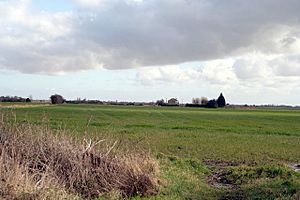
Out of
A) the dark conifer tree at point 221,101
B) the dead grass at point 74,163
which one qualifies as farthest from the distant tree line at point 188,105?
the dead grass at point 74,163

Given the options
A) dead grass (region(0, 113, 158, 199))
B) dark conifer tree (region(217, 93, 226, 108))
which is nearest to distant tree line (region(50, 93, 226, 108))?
dark conifer tree (region(217, 93, 226, 108))

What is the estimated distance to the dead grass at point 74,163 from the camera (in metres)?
10.4

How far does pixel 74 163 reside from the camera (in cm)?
1086

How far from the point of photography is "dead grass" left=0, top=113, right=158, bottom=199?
409 inches

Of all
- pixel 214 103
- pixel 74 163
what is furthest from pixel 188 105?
pixel 74 163

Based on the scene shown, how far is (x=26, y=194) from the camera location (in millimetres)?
8656

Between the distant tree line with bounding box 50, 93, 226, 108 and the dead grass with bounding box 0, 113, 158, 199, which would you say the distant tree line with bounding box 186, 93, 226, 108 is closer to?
the distant tree line with bounding box 50, 93, 226, 108

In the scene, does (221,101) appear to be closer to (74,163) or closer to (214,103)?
(214,103)

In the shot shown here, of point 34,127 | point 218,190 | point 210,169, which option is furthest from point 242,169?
point 34,127

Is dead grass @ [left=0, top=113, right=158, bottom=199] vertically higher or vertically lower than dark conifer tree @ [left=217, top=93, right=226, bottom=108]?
lower

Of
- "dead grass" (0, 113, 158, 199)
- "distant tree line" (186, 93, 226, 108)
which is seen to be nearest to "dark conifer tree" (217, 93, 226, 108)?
"distant tree line" (186, 93, 226, 108)

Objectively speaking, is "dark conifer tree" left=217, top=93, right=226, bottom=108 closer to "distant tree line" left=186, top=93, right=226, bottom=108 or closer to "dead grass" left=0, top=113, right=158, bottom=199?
"distant tree line" left=186, top=93, right=226, bottom=108

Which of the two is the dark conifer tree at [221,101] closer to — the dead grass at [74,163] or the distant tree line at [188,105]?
the distant tree line at [188,105]

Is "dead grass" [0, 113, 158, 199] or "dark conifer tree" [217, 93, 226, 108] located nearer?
"dead grass" [0, 113, 158, 199]
